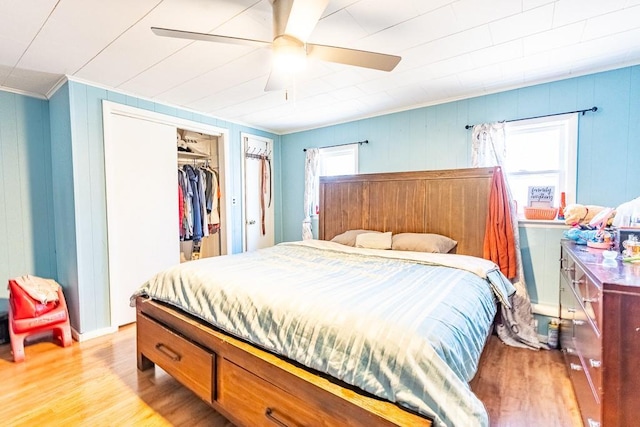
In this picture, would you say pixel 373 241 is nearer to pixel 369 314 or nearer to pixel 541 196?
pixel 541 196

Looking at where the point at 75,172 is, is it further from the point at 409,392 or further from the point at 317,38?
the point at 409,392

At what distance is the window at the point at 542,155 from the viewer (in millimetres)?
2600

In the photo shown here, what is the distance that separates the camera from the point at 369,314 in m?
1.21

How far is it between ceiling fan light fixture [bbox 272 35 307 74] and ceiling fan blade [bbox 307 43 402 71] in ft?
0.28

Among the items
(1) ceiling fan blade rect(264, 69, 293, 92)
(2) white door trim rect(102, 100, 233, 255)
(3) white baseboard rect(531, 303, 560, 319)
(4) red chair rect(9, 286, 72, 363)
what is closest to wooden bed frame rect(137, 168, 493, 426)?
(3) white baseboard rect(531, 303, 560, 319)

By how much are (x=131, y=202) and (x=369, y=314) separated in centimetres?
290

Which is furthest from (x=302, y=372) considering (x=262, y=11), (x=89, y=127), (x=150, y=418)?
(x=89, y=127)

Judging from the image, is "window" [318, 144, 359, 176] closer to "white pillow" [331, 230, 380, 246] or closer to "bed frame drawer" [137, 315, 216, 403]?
"white pillow" [331, 230, 380, 246]

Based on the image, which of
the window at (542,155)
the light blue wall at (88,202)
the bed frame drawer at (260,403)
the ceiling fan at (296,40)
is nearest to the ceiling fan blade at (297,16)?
the ceiling fan at (296,40)

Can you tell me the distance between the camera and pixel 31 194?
297cm

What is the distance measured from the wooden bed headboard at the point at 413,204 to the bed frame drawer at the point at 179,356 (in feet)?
7.17

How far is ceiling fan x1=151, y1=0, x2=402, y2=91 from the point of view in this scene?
1.36 meters

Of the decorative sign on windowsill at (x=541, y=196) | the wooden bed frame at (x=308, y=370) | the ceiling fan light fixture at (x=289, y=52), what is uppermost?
the ceiling fan light fixture at (x=289, y=52)

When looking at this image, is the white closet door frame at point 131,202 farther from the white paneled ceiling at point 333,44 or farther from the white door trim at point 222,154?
the white paneled ceiling at point 333,44
